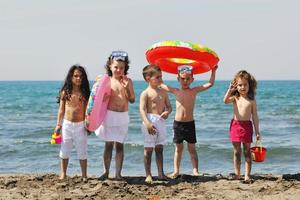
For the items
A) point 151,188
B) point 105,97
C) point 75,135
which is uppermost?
point 105,97

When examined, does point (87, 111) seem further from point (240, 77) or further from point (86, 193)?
point (240, 77)

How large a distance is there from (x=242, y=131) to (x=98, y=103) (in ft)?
6.61

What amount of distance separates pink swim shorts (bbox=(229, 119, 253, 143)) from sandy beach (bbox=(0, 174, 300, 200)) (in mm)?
586

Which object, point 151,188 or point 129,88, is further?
point 129,88

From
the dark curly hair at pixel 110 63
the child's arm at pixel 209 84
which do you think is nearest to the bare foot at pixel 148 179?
the child's arm at pixel 209 84

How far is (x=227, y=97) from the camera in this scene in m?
8.07

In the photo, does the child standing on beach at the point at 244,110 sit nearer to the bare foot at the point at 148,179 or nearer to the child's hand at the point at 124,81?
the bare foot at the point at 148,179

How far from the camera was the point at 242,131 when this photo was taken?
7.97 m

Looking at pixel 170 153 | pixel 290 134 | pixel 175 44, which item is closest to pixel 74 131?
pixel 175 44

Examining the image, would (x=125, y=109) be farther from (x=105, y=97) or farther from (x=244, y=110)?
(x=244, y=110)

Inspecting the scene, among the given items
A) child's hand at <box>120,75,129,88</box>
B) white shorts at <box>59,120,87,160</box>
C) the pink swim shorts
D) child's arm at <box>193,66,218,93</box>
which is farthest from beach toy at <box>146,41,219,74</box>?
white shorts at <box>59,120,87,160</box>

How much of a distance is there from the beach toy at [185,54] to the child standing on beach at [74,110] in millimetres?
1051

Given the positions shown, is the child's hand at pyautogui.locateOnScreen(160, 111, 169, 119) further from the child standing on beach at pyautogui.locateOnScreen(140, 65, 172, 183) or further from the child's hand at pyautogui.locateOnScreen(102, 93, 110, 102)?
the child's hand at pyautogui.locateOnScreen(102, 93, 110, 102)

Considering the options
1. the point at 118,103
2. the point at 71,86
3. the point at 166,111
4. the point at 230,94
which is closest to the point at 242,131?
the point at 230,94
